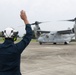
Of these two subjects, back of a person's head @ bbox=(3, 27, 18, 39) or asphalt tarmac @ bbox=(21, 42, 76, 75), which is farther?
asphalt tarmac @ bbox=(21, 42, 76, 75)

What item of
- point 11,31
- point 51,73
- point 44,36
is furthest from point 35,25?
point 11,31

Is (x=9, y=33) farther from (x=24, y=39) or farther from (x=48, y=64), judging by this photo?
(x=48, y=64)

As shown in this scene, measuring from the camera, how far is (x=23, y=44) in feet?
13.1

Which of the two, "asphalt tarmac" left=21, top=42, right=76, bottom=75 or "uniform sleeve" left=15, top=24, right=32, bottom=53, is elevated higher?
"uniform sleeve" left=15, top=24, right=32, bottom=53

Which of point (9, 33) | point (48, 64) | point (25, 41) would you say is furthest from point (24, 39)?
point (48, 64)

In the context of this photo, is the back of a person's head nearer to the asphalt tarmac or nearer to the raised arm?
the raised arm

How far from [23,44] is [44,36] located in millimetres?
43963

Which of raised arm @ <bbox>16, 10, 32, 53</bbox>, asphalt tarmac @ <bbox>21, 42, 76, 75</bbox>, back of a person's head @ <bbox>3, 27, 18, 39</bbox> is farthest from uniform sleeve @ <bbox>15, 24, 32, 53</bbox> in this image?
asphalt tarmac @ <bbox>21, 42, 76, 75</bbox>

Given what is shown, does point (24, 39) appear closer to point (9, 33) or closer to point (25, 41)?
point (25, 41)

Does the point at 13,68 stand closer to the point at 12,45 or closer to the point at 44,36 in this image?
the point at 12,45

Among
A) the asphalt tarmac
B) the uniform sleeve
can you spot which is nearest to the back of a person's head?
the uniform sleeve

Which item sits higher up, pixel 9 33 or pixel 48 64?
pixel 9 33

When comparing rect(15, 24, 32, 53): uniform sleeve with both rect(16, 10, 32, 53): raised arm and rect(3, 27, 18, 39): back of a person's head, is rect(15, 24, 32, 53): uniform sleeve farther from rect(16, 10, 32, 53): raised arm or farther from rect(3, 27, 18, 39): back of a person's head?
rect(3, 27, 18, 39): back of a person's head

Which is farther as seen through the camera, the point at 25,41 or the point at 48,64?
the point at 48,64
